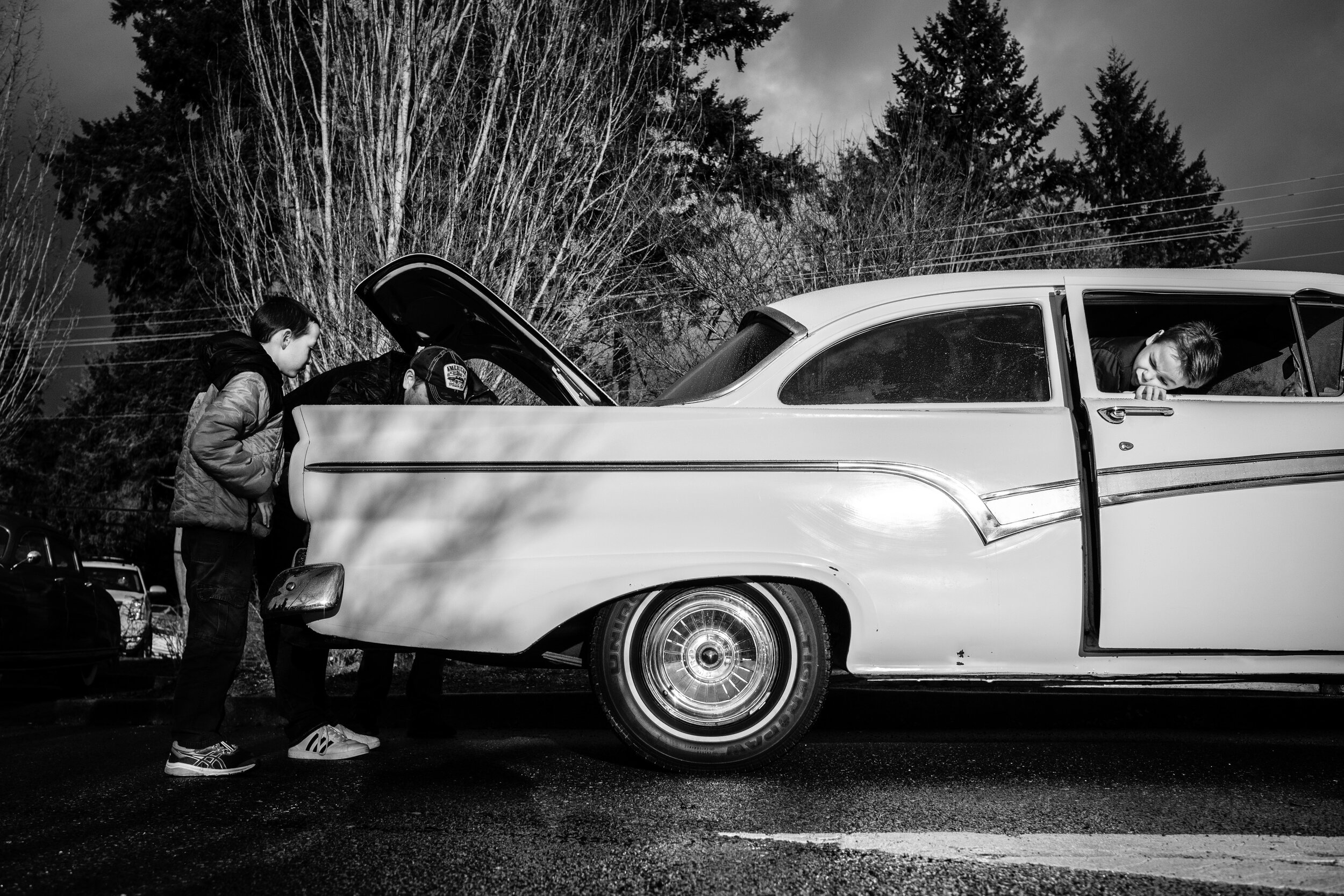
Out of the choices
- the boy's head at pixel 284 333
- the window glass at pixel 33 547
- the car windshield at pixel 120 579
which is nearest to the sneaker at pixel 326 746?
the boy's head at pixel 284 333

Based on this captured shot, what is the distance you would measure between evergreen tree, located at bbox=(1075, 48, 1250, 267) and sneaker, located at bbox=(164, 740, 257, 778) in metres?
35.4

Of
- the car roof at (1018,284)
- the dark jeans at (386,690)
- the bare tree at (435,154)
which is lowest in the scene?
the dark jeans at (386,690)

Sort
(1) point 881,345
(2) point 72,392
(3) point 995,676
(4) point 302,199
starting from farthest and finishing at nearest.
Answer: (2) point 72,392 → (4) point 302,199 → (1) point 881,345 → (3) point 995,676

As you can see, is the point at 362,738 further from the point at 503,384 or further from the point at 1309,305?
the point at 503,384

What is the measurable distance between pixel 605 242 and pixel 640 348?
13.9 feet

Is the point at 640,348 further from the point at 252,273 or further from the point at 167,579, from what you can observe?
the point at 167,579

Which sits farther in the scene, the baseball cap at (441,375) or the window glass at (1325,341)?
the baseball cap at (441,375)

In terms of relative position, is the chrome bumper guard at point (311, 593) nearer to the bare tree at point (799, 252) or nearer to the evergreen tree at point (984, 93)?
the bare tree at point (799, 252)

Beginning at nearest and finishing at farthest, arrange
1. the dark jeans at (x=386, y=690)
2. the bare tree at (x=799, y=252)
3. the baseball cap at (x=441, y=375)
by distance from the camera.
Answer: the baseball cap at (x=441, y=375)
the dark jeans at (x=386, y=690)
the bare tree at (x=799, y=252)

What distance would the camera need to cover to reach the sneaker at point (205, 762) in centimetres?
380

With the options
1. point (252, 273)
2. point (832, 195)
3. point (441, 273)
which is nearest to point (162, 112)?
point (252, 273)

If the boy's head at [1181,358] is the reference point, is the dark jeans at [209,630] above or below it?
below

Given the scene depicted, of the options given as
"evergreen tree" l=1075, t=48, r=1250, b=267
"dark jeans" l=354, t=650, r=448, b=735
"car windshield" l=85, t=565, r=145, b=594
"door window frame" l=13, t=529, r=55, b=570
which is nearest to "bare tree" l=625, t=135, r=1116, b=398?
"door window frame" l=13, t=529, r=55, b=570

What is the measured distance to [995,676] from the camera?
3625 mm
